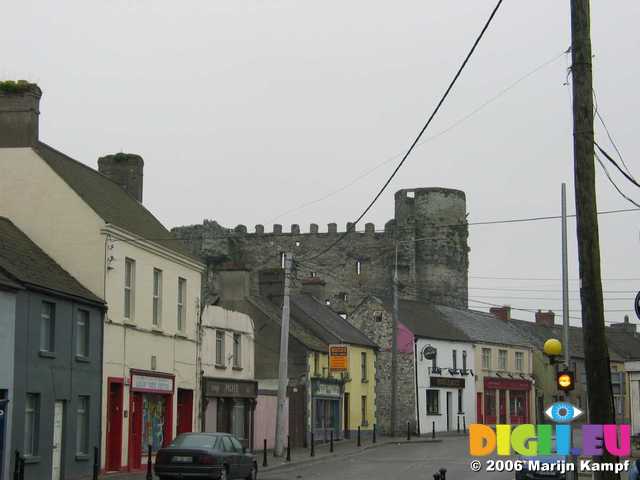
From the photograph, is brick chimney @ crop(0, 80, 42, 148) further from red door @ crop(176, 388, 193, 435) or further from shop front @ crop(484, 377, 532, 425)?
shop front @ crop(484, 377, 532, 425)

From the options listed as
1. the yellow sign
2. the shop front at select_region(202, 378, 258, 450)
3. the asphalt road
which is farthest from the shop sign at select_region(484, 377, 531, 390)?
the shop front at select_region(202, 378, 258, 450)

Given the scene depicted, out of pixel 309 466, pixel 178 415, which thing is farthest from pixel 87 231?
pixel 309 466

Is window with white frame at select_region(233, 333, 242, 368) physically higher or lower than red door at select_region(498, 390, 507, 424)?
higher

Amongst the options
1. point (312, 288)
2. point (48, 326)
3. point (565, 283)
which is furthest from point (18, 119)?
point (312, 288)

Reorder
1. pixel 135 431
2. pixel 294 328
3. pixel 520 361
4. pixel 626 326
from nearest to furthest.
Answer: pixel 135 431 → pixel 294 328 → pixel 520 361 → pixel 626 326

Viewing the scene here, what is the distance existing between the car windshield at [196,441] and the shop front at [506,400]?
1693 inches

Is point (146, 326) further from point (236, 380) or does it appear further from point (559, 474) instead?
point (559, 474)

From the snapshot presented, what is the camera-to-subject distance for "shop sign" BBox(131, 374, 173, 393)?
31250 millimetres

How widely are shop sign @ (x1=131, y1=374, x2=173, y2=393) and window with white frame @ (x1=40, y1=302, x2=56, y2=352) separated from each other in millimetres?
4712

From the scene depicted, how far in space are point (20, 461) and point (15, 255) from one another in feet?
21.5

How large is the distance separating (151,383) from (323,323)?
22.4 meters

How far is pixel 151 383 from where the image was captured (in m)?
32.4

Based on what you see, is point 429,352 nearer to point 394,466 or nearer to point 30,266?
point 394,466

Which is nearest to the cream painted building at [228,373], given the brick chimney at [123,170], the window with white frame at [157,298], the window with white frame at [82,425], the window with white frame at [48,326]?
the window with white frame at [157,298]
